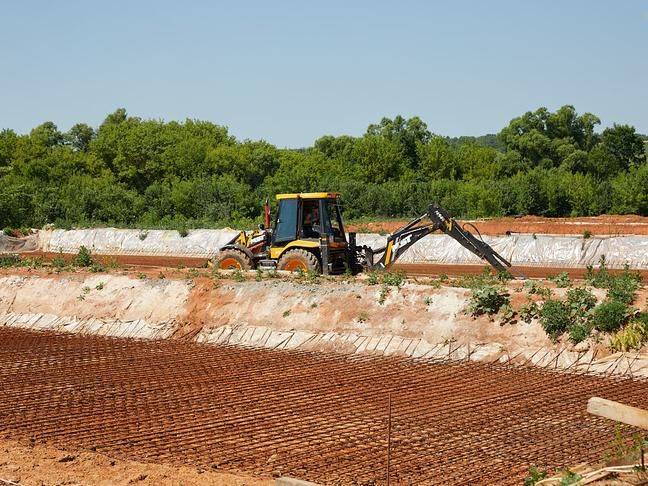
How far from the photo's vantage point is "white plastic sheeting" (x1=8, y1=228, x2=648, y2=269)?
33594 millimetres

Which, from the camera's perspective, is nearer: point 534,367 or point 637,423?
point 637,423

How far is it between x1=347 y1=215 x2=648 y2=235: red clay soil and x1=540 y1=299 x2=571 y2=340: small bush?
23025 mm

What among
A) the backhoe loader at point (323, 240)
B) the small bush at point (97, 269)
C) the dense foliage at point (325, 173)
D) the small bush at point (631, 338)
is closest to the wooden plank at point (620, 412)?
the small bush at point (631, 338)

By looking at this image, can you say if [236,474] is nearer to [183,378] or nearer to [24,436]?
[24,436]

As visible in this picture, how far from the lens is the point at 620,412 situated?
752 cm

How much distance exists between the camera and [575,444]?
11.5m

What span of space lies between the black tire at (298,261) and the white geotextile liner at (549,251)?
1365 centimetres

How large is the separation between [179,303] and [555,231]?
83.3ft

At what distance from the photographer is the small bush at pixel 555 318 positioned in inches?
704

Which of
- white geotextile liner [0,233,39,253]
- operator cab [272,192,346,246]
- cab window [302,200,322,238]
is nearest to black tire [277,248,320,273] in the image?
operator cab [272,192,346,246]

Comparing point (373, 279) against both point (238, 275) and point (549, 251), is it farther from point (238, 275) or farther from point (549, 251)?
point (549, 251)

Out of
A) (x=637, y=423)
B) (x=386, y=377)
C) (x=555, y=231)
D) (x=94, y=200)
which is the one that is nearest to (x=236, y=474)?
(x=637, y=423)

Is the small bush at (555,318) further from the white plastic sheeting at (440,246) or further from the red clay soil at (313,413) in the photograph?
the white plastic sheeting at (440,246)

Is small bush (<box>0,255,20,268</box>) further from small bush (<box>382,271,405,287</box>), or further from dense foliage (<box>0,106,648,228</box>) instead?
dense foliage (<box>0,106,648,228</box>)
